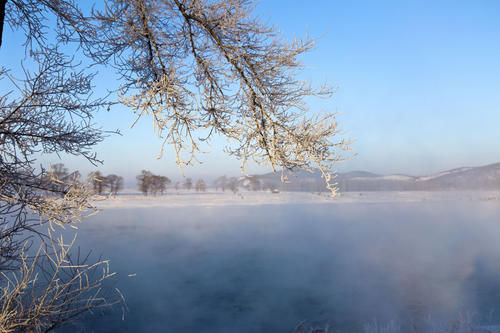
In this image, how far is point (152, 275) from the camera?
1580cm

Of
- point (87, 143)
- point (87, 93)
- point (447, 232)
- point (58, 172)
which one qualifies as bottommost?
point (447, 232)

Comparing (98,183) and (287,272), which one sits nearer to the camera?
(98,183)

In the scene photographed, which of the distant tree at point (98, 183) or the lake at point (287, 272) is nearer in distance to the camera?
the distant tree at point (98, 183)

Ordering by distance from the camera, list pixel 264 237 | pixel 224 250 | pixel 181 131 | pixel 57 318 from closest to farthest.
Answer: pixel 57 318 < pixel 181 131 < pixel 224 250 < pixel 264 237

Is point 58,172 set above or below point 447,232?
above

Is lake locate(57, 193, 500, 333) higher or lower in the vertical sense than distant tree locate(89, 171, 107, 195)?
lower

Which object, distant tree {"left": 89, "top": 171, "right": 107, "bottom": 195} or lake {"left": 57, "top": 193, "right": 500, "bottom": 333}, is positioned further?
lake {"left": 57, "top": 193, "right": 500, "bottom": 333}

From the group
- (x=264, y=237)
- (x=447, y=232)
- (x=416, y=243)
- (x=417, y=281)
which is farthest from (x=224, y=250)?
(x=447, y=232)

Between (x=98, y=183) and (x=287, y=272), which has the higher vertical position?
(x=98, y=183)

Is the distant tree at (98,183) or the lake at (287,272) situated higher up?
the distant tree at (98,183)

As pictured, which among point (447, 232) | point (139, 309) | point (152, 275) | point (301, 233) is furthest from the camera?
point (447, 232)

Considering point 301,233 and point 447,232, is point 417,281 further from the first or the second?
point 447,232

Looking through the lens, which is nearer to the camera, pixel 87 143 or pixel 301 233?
pixel 87 143

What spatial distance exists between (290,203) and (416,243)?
22.6 meters
